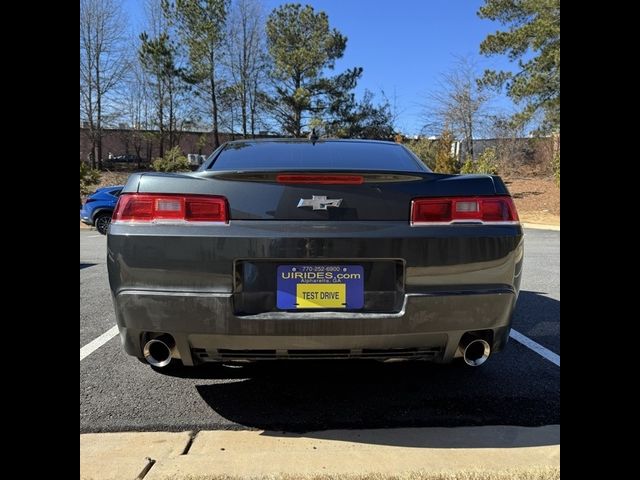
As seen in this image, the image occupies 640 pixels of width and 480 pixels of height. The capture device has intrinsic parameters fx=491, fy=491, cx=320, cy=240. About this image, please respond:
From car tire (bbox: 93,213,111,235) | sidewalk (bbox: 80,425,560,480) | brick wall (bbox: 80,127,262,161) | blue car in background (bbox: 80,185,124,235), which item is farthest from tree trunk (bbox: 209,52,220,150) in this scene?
sidewalk (bbox: 80,425,560,480)

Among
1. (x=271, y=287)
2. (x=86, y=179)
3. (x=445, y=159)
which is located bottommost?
(x=271, y=287)

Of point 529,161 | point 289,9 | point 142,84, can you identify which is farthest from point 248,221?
point 142,84

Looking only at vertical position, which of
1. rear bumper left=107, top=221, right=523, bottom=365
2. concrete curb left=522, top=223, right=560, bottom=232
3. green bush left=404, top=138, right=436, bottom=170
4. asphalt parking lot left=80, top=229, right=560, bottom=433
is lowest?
asphalt parking lot left=80, top=229, right=560, bottom=433

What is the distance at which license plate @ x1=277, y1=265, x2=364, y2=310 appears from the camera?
217cm

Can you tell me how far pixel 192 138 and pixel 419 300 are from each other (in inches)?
1404

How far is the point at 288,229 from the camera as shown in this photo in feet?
7.12

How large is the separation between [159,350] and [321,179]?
1.09m

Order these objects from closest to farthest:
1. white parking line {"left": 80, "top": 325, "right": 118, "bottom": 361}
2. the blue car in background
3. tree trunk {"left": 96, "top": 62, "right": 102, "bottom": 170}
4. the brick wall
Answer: white parking line {"left": 80, "top": 325, "right": 118, "bottom": 361}, the blue car in background, tree trunk {"left": 96, "top": 62, "right": 102, "bottom": 170}, the brick wall

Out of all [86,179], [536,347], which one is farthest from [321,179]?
[86,179]

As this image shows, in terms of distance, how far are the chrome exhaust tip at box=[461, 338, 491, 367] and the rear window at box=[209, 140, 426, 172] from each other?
1061 mm

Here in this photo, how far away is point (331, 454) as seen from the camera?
2244 mm

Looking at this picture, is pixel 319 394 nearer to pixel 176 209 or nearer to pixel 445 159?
pixel 176 209

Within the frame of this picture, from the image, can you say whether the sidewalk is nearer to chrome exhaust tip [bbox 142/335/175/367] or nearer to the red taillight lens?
chrome exhaust tip [bbox 142/335/175/367]
